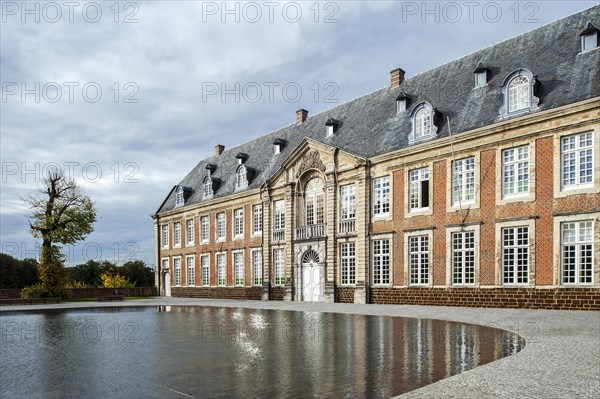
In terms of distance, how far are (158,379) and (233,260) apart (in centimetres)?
3161

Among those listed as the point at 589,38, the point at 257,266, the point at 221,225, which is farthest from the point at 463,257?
the point at 221,225

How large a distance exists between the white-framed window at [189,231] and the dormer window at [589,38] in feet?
106

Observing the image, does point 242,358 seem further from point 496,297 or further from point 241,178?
point 241,178

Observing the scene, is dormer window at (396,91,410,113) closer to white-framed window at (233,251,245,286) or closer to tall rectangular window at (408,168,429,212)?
tall rectangular window at (408,168,429,212)

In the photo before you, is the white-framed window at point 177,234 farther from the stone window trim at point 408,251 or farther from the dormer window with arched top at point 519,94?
the dormer window with arched top at point 519,94

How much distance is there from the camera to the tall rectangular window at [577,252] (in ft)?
66.2

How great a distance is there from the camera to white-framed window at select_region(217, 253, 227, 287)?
40594 mm

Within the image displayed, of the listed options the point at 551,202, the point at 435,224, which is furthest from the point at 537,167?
the point at 435,224

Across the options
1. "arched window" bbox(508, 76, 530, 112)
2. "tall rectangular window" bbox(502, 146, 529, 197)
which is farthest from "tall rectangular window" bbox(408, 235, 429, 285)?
"arched window" bbox(508, 76, 530, 112)

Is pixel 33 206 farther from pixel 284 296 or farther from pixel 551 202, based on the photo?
pixel 551 202

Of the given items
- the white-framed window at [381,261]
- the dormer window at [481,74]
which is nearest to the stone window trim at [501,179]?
the dormer window at [481,74]

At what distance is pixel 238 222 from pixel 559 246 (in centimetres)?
2389

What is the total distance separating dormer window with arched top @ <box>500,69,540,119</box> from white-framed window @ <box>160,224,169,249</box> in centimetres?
3376

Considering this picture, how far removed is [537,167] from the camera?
2184cm
